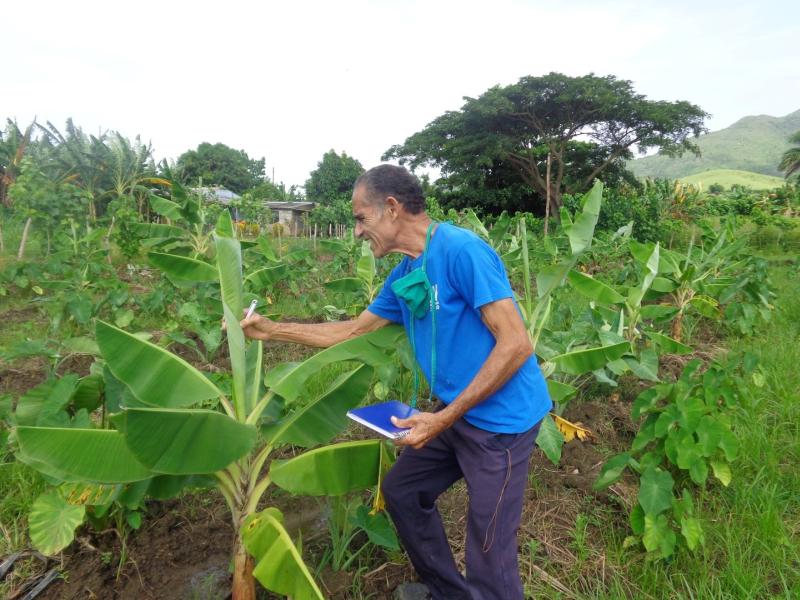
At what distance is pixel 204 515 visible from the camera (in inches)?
103

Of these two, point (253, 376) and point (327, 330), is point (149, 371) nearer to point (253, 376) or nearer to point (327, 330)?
point (253, 376)

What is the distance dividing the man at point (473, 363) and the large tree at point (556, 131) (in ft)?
80.1

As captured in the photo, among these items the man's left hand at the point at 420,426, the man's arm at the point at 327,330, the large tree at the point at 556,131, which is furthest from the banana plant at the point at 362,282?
the large tree at the point at 556,131

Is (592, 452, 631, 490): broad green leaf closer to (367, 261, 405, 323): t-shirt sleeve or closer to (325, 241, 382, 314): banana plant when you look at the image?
(367, 261, 405, 323): t-shirt sleeve

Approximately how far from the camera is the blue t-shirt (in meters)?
1.79

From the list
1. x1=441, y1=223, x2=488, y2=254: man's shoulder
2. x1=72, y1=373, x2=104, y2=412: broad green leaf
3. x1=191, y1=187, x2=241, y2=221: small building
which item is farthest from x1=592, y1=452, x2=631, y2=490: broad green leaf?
x1=191, y1=187, x2=241, y2=221: small building

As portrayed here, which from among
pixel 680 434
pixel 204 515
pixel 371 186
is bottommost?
pixel 204 515

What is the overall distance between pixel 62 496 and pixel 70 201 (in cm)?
835

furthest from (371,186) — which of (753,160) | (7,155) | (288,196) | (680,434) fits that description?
(753,160)

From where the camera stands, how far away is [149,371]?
5.58 ft

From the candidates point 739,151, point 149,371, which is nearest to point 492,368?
point 149,371

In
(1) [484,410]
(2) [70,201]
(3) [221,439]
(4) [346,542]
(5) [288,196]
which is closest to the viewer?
(3) [221,439]

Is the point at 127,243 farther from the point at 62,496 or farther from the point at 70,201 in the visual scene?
the point at 62,496

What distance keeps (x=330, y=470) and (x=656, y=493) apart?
144 centimetres
